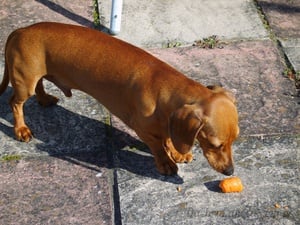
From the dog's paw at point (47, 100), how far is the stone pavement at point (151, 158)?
46 mm

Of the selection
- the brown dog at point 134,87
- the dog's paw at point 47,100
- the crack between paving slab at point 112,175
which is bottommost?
the crack between paving slab at point 112,175

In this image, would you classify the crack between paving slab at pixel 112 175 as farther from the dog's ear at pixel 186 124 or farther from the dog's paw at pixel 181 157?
the dog's ear at pixel 186 124

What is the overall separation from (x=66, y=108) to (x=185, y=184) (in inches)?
48.9

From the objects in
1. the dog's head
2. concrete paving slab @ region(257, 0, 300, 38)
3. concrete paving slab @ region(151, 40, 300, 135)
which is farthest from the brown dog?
concrete paving slab @ region(257, 0, 300, 38)

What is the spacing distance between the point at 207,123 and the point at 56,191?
1232 mm

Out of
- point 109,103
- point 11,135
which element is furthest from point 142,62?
point 11,135

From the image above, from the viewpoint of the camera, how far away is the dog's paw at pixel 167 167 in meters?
4.46

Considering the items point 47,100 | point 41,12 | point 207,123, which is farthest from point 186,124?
point 41,12

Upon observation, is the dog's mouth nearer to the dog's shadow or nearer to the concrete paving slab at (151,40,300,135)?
the dog's shadow

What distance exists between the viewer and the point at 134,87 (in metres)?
4.26

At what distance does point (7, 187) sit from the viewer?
14.5ft

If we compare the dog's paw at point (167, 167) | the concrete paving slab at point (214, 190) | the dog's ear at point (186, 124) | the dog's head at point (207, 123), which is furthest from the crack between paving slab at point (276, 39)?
the dog's ear at point (186, 124)

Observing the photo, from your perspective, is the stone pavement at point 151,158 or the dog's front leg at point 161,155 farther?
the dog's front leg at point 161,155

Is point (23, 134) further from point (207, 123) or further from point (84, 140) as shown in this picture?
point (207, 123)
